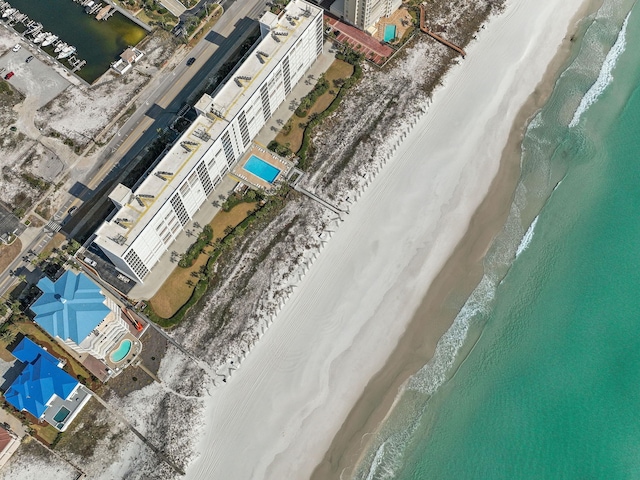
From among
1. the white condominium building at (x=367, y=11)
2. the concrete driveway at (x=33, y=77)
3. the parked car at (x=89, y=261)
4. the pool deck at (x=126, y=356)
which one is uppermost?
the white condominium building at (x=367, y=11)

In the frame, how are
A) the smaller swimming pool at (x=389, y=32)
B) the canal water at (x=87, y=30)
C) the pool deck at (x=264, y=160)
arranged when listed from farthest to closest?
the smaller swimming pool at (x=389, y=32)
the canal water at (x=87, y=30)
the pool deck at (x=264, y=160)

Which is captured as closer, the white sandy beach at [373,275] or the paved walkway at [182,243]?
the white sandy beach at [373,275]

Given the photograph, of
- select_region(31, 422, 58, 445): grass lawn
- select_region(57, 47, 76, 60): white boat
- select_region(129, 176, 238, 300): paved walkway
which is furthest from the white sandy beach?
select_region(57, 47, 76, 60): white boat

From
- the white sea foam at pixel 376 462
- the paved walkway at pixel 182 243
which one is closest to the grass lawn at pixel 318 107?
the paved walkway at pixel 182 243

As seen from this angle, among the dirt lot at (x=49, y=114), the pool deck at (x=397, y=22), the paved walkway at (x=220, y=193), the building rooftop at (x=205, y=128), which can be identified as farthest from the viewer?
the pool deck at (x=397, y=22)

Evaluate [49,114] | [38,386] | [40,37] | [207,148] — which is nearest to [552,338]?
[207,148]

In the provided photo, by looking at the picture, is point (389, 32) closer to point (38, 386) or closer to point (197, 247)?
point (197, 247)

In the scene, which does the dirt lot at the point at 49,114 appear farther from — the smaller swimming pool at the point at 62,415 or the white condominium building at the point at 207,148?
the smaller swimming pool at the point at 62,415
